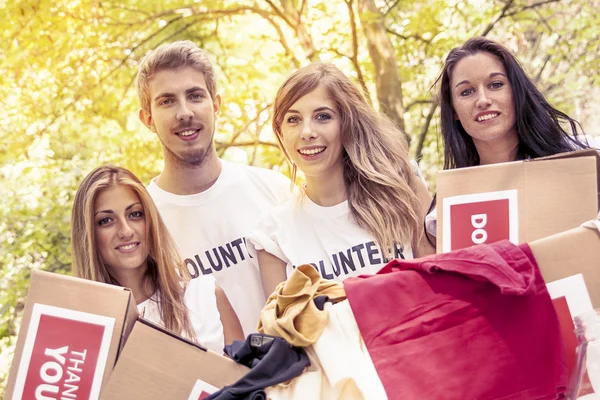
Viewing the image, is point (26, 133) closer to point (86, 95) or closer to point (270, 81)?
point (86, 95)

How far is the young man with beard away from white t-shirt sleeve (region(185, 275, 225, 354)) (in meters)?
0.29

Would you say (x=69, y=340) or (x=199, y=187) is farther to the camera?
(x=199, y=187)

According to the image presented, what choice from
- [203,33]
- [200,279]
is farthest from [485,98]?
[203,33]

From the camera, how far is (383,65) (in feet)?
16.1

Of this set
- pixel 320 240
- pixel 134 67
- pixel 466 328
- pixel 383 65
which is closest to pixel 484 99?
pixel 320 240

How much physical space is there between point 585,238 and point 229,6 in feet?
13.3

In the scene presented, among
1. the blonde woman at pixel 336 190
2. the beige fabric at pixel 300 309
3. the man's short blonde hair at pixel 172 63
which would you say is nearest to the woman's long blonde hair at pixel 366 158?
the blonde woman at pixel 336 190

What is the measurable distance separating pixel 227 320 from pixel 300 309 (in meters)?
0.98

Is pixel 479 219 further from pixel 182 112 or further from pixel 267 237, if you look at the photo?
pixel 182 112

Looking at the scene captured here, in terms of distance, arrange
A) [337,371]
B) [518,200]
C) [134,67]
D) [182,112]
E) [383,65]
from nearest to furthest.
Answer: [337,371] → [518,200] → [182,112] → [383,65] → [134,67]

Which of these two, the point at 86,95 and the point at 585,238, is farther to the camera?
the point at 86,95

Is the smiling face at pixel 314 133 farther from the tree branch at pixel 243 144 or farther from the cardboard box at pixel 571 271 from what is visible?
the tree branch at pixel 243 144

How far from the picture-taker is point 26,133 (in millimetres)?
5363

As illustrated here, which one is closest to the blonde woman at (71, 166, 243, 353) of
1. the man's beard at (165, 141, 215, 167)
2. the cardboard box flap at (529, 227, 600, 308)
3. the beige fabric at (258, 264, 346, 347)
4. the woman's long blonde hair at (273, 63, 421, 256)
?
the man's beard at (165, 141, 215, 167)
